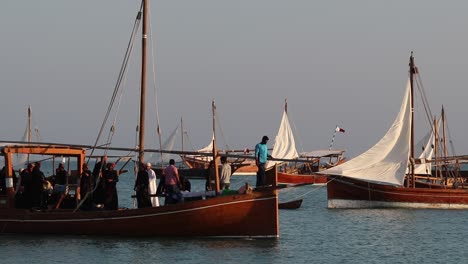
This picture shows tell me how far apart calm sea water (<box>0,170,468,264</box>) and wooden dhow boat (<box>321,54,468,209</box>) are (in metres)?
7.06

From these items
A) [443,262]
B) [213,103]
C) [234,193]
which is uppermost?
[213,103]

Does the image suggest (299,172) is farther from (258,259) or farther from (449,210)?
(258,259)

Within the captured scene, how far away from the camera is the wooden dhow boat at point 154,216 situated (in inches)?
→ 1240

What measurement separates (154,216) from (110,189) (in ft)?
5.61

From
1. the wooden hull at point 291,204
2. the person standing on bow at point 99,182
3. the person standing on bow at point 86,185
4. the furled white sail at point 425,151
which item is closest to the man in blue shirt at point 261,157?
the person standing on bow at point 99,182

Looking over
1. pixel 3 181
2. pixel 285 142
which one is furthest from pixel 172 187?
pixel 285 142

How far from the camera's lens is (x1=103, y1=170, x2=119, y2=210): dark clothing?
32.2 m

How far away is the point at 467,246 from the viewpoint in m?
36.5

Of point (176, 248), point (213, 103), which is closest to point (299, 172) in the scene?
point (213, 103)

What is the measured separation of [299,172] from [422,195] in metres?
44.5

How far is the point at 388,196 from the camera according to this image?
5228 cm

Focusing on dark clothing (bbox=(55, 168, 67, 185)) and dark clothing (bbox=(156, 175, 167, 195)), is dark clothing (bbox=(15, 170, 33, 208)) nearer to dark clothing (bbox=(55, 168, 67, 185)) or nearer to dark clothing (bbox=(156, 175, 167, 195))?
dark clothing (bbox=(55, 168, 67, 185))

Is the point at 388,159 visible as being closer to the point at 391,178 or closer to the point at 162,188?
the point at 391,178

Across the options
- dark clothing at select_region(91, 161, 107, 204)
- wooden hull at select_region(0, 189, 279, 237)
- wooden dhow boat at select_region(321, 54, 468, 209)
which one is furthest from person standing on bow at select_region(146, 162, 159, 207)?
wooden dhow boat at select_region(321, 54, 468, 209)
